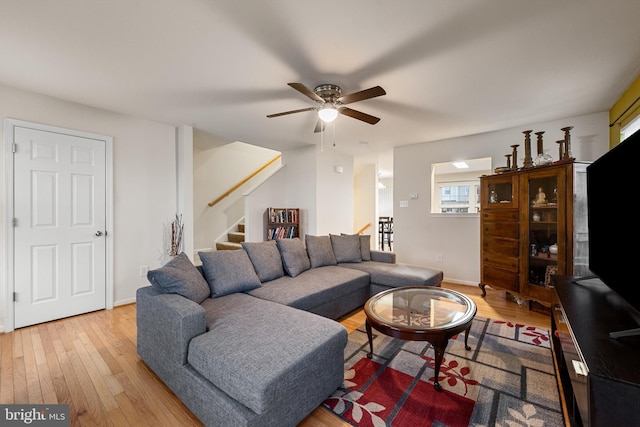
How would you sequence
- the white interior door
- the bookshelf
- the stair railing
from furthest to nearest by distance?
the stair railing, the bookshelf, the white interior door

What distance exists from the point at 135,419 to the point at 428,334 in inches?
67.5

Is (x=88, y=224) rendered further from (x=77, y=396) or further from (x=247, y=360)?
(x=247, y=360)

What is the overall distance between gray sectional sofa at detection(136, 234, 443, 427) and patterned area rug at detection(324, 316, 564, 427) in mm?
252

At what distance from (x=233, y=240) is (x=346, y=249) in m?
2.90

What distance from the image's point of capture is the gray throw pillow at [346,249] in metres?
3.61

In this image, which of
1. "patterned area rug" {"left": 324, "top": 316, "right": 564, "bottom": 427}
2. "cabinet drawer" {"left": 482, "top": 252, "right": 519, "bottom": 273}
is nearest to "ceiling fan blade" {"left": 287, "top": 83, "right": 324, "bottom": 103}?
"patterned area rug" {"left": 324, "top": 316, "right": 564, "bottom": 427}

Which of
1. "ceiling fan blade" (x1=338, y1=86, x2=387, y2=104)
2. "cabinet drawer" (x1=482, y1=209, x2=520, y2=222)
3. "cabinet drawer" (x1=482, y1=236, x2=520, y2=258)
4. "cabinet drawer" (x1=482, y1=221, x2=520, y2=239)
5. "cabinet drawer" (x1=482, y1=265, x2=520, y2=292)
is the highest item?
"ceiling fan blade" (x1=338, y1=86, x2=387, y2=104)

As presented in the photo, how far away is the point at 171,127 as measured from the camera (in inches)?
143

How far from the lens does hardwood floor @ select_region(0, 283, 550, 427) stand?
4.83ft

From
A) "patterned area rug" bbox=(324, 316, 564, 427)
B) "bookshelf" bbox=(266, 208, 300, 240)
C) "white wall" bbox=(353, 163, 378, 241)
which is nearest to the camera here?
"patterned area rug" bbox=(324, 316, 564, 427)

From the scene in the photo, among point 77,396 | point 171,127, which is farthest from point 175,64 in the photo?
point 77,396

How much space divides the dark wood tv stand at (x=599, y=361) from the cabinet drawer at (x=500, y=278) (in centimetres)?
146

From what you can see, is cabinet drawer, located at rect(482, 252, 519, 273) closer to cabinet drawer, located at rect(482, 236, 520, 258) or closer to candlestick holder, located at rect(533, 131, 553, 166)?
cabinet drawer, located at rect(482, 236, 520, 258)

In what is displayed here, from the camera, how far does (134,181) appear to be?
3.32 meters
